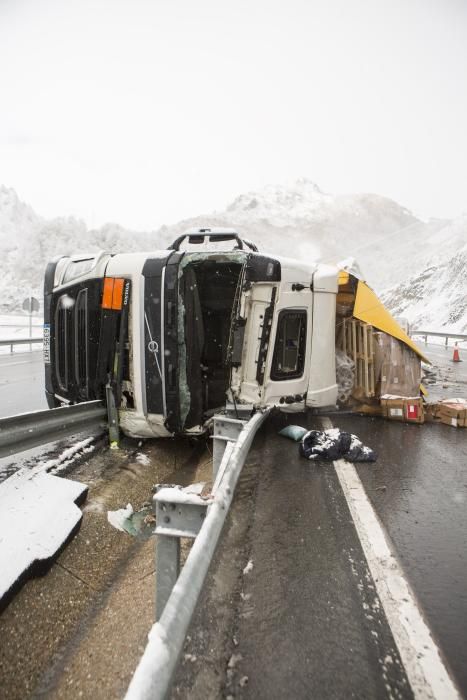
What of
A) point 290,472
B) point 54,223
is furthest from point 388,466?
point 54,223

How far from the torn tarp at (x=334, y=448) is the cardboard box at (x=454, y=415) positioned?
2.24 m

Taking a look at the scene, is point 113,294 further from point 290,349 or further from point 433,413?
point 433,413

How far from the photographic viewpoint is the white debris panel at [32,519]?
2719mm

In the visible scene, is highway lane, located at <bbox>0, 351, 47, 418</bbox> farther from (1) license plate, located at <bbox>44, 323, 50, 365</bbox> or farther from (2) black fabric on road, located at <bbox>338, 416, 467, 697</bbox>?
(2) black fabric on road, located at <bbox>338, 416, 467, 697</bbox>

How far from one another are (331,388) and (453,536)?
10.1ft

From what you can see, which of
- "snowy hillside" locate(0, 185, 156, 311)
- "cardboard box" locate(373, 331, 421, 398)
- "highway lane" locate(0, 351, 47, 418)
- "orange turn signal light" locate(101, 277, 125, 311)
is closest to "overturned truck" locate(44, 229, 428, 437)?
"orange turn signal light" locate(101, 277, 125, 311)

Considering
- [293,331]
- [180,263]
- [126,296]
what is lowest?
[293,331]

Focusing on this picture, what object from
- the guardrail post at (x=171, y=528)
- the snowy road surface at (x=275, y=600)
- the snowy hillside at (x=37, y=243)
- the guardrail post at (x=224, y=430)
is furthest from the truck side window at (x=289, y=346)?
the snowy hillside at (x=37, y=243)

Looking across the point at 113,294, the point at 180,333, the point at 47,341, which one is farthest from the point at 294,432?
the point at 47,341

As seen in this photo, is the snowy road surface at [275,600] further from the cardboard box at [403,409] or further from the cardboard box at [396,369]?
the cardboard box at [396,369]

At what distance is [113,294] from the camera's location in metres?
4.79

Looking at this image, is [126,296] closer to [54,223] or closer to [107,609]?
[107,609]

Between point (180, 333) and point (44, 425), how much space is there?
5.48ft

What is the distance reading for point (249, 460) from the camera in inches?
178
